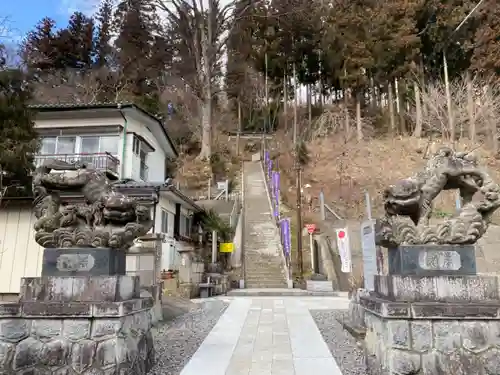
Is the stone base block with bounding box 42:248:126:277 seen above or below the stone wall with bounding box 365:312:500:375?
above

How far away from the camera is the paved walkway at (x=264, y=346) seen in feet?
15.0

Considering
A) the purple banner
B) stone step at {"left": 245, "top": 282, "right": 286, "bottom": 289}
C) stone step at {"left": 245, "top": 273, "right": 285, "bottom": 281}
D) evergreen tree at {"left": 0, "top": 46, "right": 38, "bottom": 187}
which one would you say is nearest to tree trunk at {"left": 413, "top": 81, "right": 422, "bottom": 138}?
the purple banner

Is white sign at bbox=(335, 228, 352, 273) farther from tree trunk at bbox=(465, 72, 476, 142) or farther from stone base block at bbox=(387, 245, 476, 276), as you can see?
tree trunk at bbox=(465, 72, 476, 142)

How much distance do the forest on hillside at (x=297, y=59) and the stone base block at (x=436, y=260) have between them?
76.5ft

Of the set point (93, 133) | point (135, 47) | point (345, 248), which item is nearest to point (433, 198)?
point (345, 248)

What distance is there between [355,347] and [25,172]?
9891mm

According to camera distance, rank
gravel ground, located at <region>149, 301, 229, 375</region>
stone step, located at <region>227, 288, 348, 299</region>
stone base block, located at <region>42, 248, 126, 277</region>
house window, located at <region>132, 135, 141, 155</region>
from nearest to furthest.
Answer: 1. stone base block, located at <region>42, 248, 126, 277</region>
2. gravel ground, located at <region>149, 301, 229, 375</region>
3. stone step, located at <region>227, 288, 348, 299</region>
4. house window, located at <region>132, 135, 141, 155</region>

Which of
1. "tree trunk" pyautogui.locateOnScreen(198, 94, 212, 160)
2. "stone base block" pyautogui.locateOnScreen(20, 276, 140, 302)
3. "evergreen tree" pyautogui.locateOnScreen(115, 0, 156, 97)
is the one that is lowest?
"stone base block" pyautogui.locateOnScreen(20, 276, 140, 302)

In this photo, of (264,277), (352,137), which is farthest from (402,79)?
(264,277)

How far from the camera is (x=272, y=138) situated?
3634 centimetres

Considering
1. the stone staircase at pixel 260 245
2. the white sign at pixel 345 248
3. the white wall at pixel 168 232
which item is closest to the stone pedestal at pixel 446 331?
the white sign at pixel 345 248

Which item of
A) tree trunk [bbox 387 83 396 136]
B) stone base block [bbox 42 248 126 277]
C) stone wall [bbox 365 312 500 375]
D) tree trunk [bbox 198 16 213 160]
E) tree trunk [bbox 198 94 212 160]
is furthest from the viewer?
tree trunk [bbox 387 83 396 136]

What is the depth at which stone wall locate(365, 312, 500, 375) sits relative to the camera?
3523 mm

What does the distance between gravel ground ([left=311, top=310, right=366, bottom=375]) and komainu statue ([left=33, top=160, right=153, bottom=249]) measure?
325 cm
